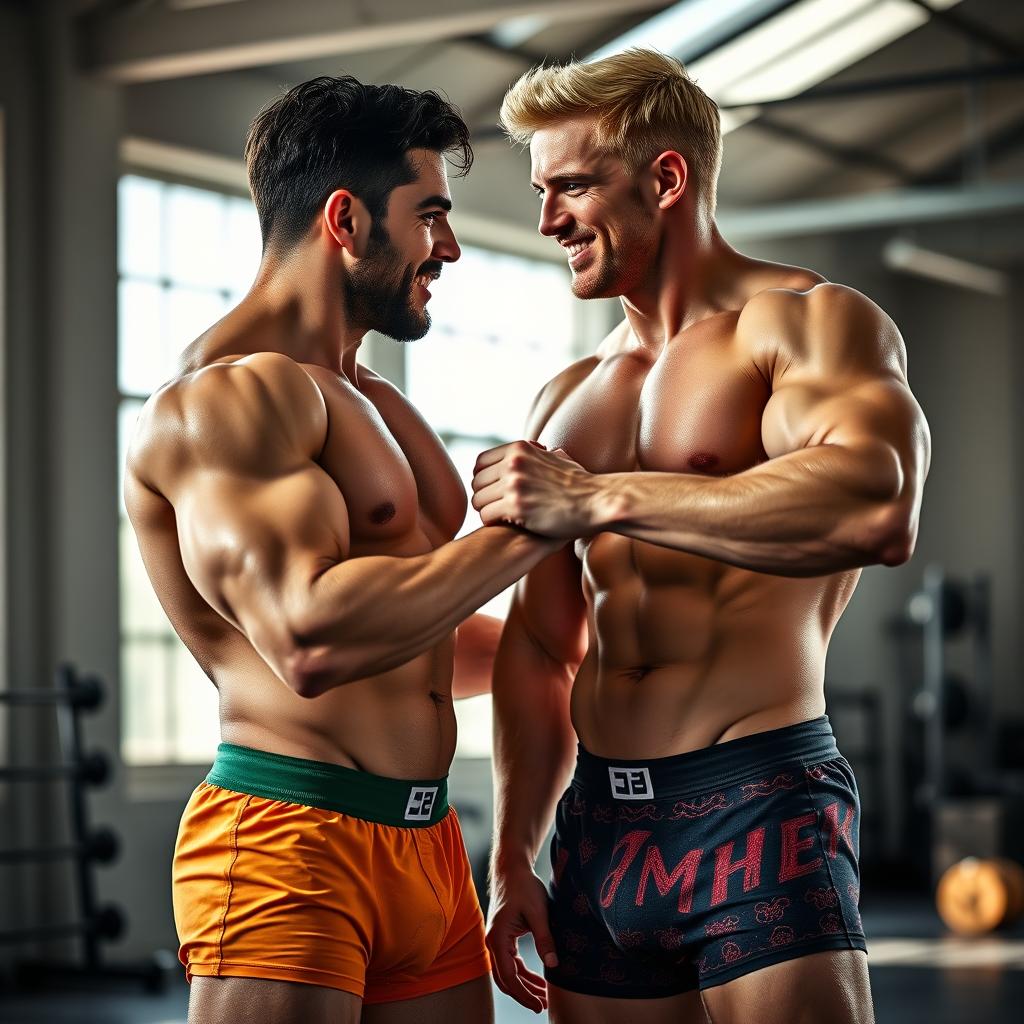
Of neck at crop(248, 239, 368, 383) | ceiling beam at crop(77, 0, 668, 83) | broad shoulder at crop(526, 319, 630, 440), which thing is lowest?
broad shoulder at crop(526, 319, 630, 440)

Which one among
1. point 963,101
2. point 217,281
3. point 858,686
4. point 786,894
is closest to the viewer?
point 786,894

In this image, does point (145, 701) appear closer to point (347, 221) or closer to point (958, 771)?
point (958, 771)

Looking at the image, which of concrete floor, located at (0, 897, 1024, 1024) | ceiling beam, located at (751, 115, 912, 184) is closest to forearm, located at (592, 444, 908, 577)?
concrete floor, located at (0, 897, 1024, 1024)

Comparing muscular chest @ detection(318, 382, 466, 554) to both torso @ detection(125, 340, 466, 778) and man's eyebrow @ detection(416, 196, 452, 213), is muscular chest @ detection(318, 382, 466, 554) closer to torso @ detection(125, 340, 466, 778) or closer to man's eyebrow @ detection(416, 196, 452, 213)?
torso @ detection(125, 340, 466, 778)

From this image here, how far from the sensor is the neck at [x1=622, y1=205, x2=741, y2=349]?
2.31 metres

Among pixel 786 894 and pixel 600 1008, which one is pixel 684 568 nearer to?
A: pixel 786 894

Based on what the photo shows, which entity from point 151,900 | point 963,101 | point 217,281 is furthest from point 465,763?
point 963,101

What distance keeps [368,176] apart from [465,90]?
5.78 meters

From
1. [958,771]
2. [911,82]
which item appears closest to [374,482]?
[911,82]

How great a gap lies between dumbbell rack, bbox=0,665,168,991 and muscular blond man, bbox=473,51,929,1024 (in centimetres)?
352

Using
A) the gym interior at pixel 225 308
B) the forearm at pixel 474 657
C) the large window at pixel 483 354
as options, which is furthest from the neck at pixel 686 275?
the large window at pixel 483 354

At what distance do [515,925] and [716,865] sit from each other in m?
0.40

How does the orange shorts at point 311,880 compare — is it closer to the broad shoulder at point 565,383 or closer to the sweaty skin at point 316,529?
Answer: the sweaty skin at point 316,529

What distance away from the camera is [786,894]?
2.06 metres
